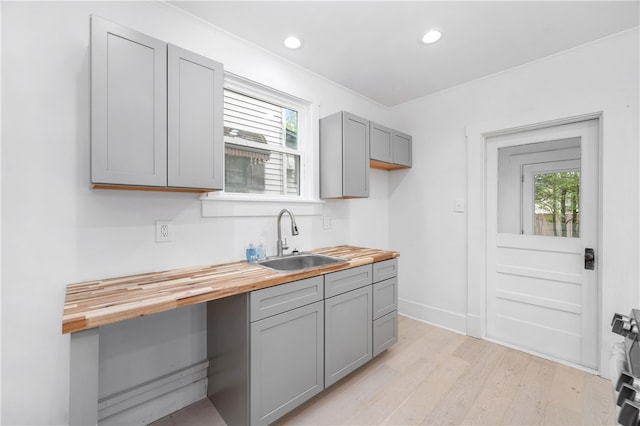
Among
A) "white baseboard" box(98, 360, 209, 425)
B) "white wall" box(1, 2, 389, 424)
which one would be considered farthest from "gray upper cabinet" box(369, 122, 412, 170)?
"white baseboard" box(98, 360, 209, 425)

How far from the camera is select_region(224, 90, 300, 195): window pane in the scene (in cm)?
218

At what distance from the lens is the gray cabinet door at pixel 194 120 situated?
5.11ft

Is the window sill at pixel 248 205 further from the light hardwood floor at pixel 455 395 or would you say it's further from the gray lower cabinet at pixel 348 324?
the light hardwood floor at pixel 455 395

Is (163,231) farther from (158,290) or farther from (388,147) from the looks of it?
(388,147)

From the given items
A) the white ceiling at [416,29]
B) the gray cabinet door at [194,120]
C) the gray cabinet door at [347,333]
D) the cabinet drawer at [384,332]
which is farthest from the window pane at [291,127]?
the cabinet drawer at [384,332]

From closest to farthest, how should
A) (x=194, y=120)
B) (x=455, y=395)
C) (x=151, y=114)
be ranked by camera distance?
(x=151, y=114) → (x=194, y=120) → (x=455, y=395)

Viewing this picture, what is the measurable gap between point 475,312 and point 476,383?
885 mm

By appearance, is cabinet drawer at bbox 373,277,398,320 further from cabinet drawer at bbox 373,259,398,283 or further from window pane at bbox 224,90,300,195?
window pane at bbox 224,90,300,195

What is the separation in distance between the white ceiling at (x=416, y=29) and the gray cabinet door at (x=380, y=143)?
0.53m

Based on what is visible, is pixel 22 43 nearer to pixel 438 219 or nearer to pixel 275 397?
pixel 275 397

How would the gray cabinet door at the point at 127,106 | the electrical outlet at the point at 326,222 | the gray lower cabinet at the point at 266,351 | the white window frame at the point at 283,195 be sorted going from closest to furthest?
the gray cabinet door at the point at 127,106 → the gray lower cabinet at the point at 266,351 → the white window frame at the point at 283,195 → the electrical outlet at the point at 326,222

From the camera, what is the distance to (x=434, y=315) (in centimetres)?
315

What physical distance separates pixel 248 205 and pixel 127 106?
996 millimetres

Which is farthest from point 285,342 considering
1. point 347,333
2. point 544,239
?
point 544,239
